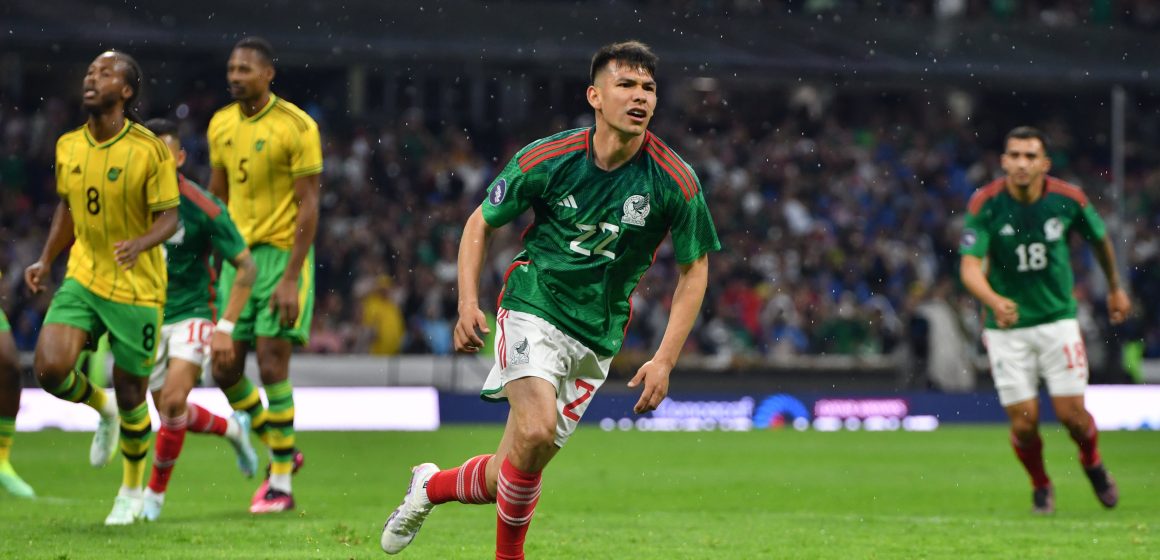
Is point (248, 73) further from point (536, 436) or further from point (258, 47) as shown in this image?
point (536, 436)

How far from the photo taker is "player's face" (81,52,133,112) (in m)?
8.71

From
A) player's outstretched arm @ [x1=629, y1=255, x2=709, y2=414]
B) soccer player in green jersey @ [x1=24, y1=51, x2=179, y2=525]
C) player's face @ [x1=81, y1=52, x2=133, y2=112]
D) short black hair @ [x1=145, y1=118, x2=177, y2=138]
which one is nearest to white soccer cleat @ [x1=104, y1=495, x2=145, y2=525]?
soccer player in green jersey @ [x1=24, y1=51, x2=179, y2=525]

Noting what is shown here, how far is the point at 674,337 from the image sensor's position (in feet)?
22.0

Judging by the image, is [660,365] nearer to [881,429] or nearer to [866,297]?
[881,429]

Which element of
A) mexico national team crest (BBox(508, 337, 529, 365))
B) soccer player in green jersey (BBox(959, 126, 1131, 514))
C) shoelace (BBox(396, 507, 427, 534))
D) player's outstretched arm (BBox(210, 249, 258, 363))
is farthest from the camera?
soccer player in green jersey (BBox(959, 126, 1131, 514))

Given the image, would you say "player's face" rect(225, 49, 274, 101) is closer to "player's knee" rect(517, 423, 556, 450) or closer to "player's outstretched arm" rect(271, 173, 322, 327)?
"player's outstretched arm" rect(271, 173, 322, 327)

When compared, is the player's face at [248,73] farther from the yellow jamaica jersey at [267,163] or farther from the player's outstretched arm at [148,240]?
the player's outstretched arm at [148,240]

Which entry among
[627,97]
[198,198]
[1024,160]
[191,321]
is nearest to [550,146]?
[627,97]

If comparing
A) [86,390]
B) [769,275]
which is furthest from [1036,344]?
[769,275]

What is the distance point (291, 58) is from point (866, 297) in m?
11.2

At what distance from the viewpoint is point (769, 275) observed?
2661 centimetres

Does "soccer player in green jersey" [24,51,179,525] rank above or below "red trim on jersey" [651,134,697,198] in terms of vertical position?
below

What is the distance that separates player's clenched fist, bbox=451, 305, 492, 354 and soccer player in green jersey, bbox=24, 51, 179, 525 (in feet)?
9.16

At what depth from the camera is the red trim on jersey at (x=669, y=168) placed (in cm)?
693
